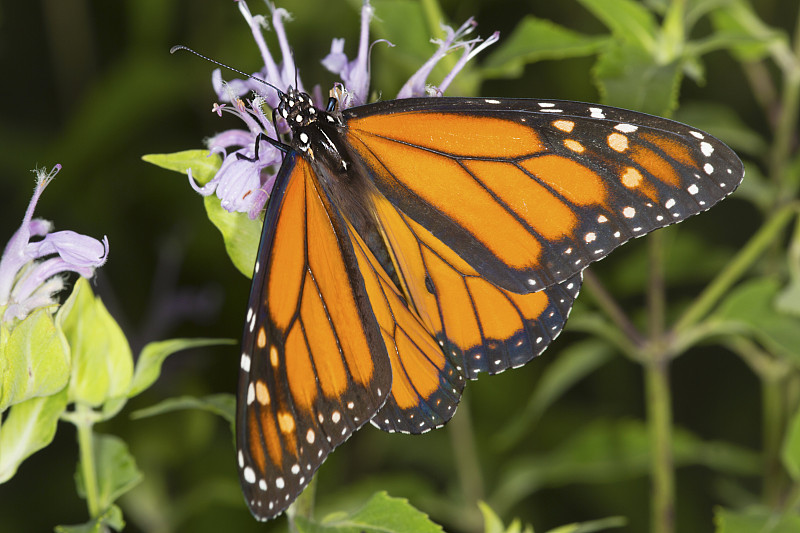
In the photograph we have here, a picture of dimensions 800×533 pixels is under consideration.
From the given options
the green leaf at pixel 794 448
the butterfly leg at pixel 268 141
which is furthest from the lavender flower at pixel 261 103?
the green leaf at pixel 794 448

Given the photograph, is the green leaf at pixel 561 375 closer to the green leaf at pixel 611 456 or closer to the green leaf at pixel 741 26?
the green leaf at pixel 611 456

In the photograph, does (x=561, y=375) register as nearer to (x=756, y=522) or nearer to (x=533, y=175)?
(x=756, y=522)

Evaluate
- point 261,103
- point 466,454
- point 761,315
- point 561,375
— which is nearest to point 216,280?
point 466,454

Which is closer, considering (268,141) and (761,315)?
(268,141)

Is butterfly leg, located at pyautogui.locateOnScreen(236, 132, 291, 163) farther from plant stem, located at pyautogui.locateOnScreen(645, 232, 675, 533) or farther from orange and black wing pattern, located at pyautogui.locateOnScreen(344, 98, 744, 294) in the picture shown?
plant stem, located at pyautogui.locateOnScreen(645, 232, 675, 533)

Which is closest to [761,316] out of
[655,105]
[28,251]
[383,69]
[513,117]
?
[655,105]

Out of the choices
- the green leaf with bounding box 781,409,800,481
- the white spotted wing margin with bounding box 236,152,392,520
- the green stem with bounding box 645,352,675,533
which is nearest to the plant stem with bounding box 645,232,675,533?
the green stem with bounding box 645,352,675,533

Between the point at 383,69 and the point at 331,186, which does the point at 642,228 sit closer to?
the point at 331,186
